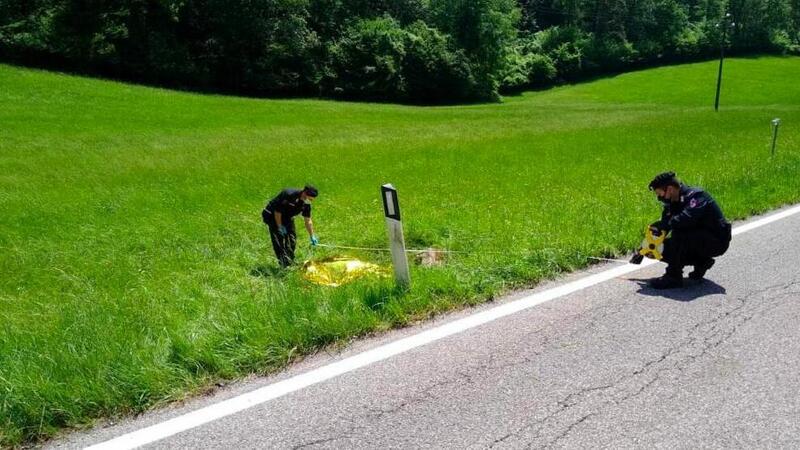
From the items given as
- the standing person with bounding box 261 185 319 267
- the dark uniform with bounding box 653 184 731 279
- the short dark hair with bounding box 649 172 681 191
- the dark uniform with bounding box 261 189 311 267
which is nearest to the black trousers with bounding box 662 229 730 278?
the dark uniform with bounding box 653 184 731 279

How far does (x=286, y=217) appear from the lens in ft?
26.5

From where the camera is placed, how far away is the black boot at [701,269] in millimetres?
5914

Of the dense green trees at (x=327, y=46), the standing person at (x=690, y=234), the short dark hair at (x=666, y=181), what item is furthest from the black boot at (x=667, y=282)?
the dense green trees at (x=327, y=46)

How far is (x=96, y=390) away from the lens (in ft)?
12.3

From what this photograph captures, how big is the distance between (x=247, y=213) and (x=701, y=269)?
29.7 ft

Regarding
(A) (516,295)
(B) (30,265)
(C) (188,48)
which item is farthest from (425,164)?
(C) (188,48)

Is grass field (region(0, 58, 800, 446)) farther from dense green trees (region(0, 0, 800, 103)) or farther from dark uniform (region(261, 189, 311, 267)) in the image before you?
dense green trees (region(0, 0, 800, 103))

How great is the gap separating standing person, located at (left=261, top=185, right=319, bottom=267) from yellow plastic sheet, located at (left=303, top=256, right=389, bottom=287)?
53 cm

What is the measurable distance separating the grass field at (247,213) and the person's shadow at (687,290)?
3.13ft

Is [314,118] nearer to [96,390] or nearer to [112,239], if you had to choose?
[112,239]

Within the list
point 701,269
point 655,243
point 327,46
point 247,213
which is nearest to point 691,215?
point 655,243

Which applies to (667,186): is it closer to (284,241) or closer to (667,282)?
(667,282)

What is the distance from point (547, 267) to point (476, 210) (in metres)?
4.90

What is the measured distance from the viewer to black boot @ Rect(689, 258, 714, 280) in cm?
591
